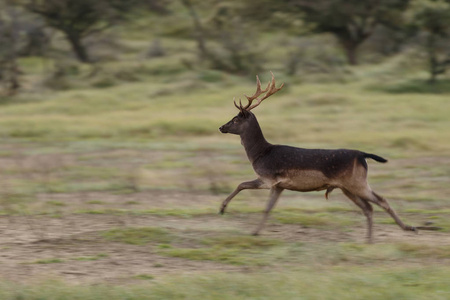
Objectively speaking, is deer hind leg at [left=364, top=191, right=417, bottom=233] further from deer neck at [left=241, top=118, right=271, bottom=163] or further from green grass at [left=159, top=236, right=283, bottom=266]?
deer neck at [left=241, top=118, right=271, bottom=163]

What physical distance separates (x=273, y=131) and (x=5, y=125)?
221 inches

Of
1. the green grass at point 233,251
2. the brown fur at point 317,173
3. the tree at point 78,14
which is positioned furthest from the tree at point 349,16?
the green grass at point 233,251

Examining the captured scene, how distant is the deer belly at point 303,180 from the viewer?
7.86 metres

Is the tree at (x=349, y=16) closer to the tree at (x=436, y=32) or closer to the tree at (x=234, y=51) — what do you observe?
the tree at (x=234, y=51)

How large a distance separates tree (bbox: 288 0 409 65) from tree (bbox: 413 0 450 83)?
17.7 feet

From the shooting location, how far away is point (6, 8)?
2825 centimetres

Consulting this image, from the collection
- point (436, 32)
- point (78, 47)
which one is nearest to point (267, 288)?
point (436, 32)

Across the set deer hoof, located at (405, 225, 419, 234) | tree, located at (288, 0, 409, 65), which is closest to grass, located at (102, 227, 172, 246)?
deer hoof, located at (405, 225, 419, 234)

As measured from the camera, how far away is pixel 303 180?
7.91 m

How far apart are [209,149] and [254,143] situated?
623 centimetres

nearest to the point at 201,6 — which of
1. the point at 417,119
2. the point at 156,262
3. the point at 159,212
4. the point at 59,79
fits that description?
the point at 59,79

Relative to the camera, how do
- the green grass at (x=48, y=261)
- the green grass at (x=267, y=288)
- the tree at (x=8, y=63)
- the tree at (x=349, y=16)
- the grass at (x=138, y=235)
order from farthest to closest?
the tree at (x=349, y=16) < the tree at (x=8, y=63) < the grass at (x=138, y=235) < the green grass at (x=48, y=261) < the green grass at (x=267, y=288)

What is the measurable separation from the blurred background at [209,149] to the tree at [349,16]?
2.9 inches

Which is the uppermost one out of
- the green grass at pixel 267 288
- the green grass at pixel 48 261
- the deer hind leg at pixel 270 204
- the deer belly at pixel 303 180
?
the deer belly at pixel 303 180
